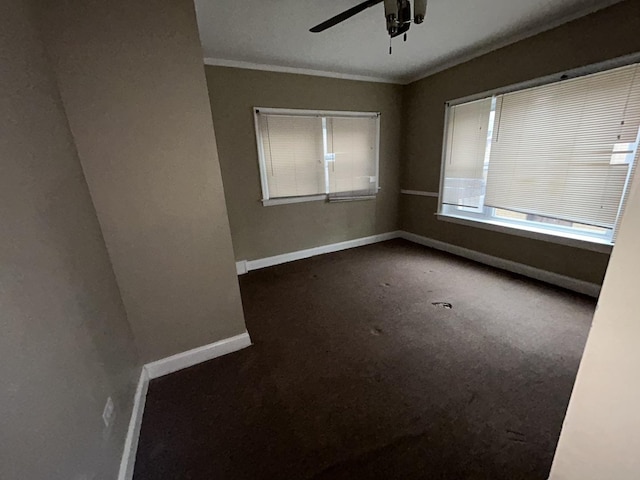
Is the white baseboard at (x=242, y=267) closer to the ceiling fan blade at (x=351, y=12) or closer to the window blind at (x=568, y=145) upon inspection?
the ceiling fan blade at (x=351, y=12)

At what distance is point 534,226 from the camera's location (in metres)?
2.96

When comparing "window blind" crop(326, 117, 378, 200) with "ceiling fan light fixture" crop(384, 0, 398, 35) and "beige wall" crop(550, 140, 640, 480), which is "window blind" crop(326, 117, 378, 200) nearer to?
"ceiling fan light fixture" crop(384, 0, 398, 35)

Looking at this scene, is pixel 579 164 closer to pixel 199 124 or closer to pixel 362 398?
pixel 362 398

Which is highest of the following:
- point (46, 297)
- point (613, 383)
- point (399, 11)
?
point (399, 11)

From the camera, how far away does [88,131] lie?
1326 millimetres

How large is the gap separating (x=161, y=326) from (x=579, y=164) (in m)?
3.72

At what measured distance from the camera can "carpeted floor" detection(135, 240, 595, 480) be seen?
1244 mm

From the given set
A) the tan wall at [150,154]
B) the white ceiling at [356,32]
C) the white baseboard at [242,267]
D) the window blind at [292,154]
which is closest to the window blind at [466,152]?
the white ceiling at [356,32]

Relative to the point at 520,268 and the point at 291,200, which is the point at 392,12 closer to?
the point at 291,200

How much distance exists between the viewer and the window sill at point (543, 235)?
2428 millimetres

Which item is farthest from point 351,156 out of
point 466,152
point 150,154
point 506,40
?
point 150,154

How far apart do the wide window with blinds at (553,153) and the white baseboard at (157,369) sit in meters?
3.19

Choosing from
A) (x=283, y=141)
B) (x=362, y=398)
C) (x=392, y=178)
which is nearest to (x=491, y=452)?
(x=362, y=398)

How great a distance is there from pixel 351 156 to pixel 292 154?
936 mm
